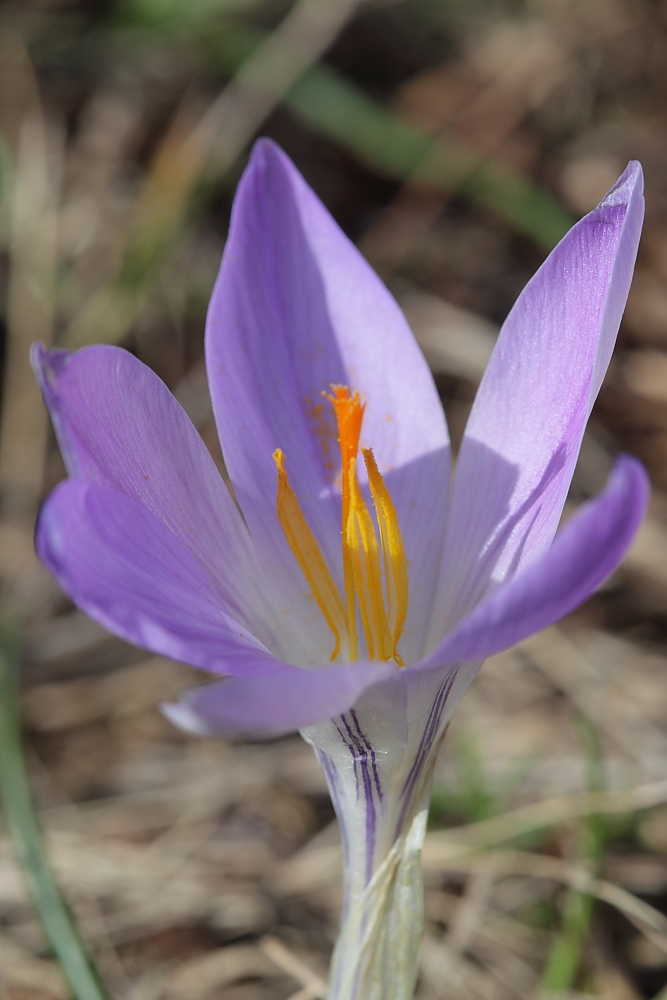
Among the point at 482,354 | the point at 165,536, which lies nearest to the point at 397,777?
the point at 165,536

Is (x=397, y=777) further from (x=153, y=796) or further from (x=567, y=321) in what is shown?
(x=153, y=796)

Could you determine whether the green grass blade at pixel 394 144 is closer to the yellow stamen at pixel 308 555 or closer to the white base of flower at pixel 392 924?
the yellow stamen at pixel 308 555

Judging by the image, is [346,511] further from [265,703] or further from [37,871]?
[37,871]

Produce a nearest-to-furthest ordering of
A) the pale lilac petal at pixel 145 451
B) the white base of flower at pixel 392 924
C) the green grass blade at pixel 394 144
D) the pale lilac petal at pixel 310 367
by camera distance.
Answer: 1. the pale lilac petal at pixel 145 451
2. the white base of flower at pixel 392 924
3. the pale lilac petal at pixel 310 367
4. the green grass blade at pixel 394 144

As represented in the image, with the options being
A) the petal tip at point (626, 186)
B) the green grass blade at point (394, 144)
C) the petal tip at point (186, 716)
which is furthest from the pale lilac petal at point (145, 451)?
the green grass blade at point (394, 144)

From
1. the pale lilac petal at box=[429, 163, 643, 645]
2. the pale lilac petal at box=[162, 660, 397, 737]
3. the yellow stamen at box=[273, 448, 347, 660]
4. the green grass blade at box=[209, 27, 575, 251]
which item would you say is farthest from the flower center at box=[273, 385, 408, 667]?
the green grass blade at box=[209, 27, 575, 251]

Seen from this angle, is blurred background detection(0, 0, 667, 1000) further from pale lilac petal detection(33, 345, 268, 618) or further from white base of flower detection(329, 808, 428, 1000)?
pale lilac petal detection(33, 345, 268, 618)
